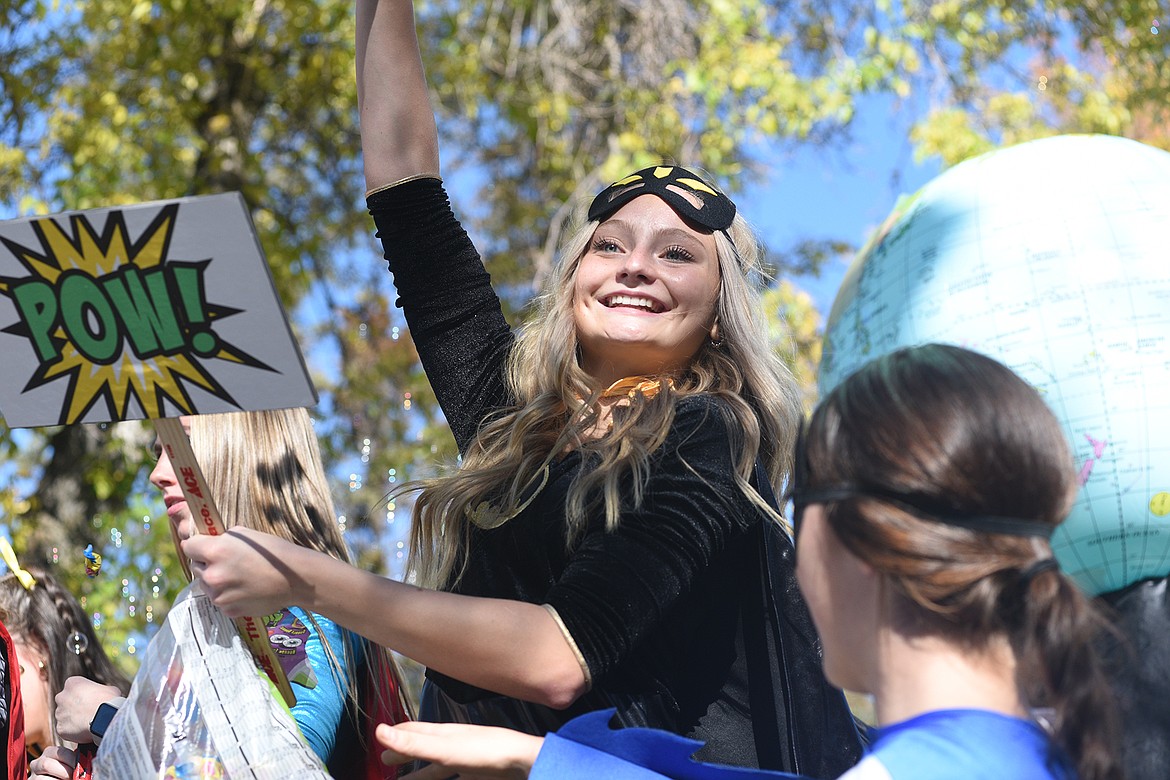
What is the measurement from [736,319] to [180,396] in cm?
91

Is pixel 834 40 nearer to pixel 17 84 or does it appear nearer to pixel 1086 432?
pixel 17 84

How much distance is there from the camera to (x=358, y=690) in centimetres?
215

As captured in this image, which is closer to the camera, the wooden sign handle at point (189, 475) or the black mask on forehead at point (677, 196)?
the wooden sign handle at point (189, 475)

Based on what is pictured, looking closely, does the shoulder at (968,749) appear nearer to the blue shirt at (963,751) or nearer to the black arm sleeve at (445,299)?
the blue shirt at (963,751)

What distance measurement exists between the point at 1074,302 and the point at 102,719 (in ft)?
5.15

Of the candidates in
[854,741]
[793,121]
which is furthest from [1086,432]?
[793,121]

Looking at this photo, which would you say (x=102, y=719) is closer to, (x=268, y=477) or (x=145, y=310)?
(x=268, y=477)

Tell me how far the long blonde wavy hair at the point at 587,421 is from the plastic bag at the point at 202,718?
36 centimetres

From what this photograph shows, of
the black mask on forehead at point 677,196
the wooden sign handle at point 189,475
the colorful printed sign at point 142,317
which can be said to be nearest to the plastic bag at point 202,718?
the wooden sign handle at point 189,475

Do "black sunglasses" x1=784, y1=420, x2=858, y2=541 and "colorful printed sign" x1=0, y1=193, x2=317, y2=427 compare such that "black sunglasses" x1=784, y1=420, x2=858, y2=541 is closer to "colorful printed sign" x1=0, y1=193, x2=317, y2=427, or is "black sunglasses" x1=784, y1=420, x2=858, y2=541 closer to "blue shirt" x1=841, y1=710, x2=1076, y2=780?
"blue shirt" x1=841, y1=710, x2=1076, y2=780

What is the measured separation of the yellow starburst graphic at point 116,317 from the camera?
1.47 metres

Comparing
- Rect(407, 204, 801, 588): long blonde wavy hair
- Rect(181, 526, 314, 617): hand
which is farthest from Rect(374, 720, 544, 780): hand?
Rect(407, 204, 801, 588): long blonde wavy hair

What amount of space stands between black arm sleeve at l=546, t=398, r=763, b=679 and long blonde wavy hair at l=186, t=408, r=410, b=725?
76cm

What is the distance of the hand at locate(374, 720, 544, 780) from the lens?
1463 mm
